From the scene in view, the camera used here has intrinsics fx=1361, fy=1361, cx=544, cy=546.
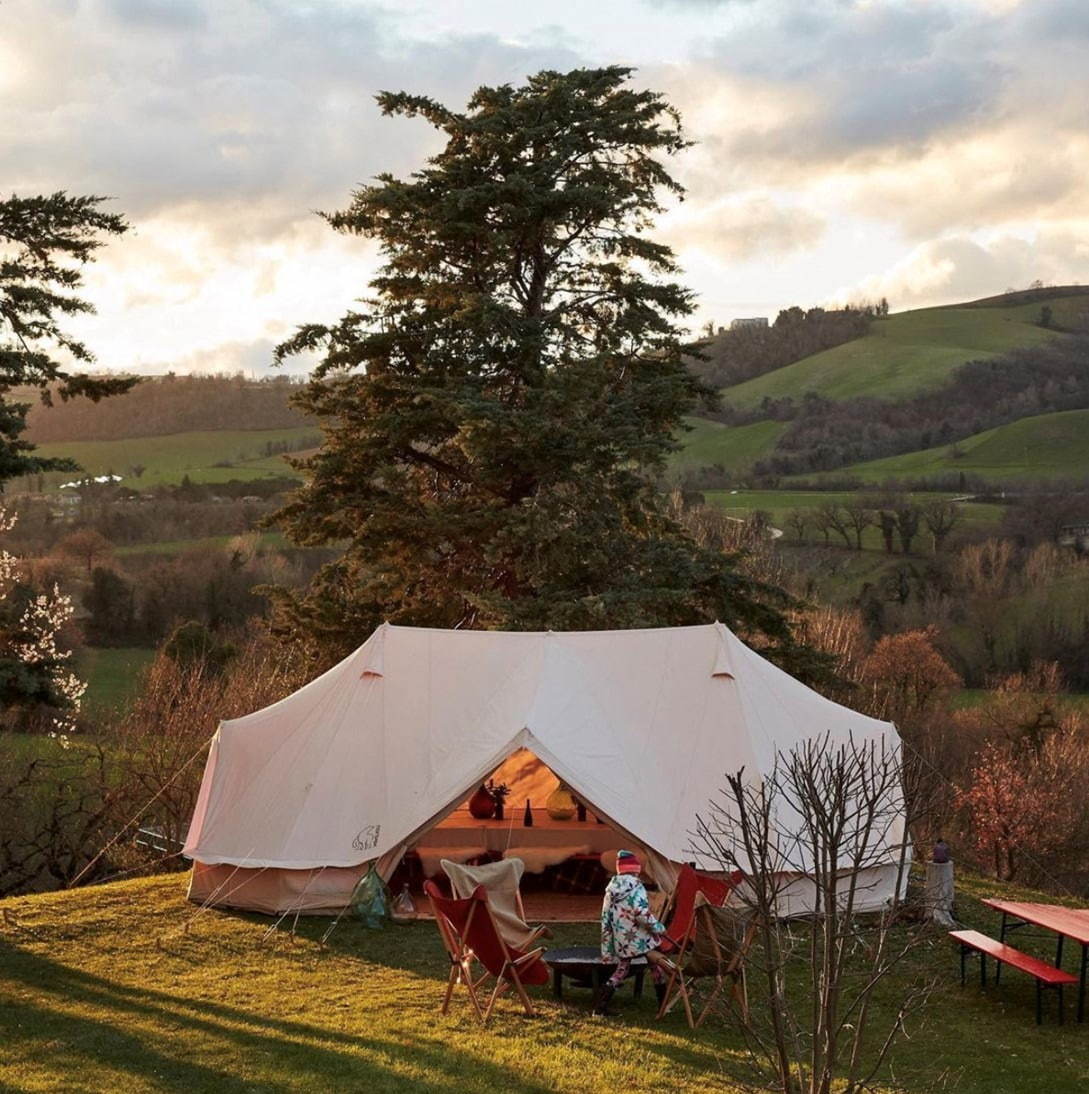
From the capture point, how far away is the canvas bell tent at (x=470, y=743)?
11.9 m

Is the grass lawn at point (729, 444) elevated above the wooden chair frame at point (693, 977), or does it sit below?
above

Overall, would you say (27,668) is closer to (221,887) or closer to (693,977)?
(221,887)

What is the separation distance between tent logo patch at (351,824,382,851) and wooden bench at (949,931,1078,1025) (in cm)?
487

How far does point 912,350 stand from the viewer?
93750mm

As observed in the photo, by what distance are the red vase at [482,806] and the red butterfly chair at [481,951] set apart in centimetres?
548

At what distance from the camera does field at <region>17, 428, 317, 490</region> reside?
58188 mm

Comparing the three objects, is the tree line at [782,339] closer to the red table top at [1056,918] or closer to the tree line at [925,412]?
the tree line at [925,412]

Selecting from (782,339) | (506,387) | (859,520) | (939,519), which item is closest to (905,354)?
(782,339)

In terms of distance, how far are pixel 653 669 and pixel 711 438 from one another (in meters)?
62.7

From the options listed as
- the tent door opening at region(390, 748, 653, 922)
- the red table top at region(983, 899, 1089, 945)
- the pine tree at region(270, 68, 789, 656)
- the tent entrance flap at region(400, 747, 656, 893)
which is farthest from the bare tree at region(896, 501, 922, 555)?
the red table top at region(983, 899, 1089, 945)

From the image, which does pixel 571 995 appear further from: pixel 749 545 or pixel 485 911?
pixel 749 545

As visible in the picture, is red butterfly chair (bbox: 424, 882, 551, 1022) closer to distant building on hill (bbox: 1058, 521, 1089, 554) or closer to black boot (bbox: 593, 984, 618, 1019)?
black boot (bbox: 593, 984, 618, 1019)

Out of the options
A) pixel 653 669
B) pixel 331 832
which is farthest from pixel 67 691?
pixel 653 669

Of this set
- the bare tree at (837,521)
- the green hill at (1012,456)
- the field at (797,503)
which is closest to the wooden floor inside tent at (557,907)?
the field at (797,503)
